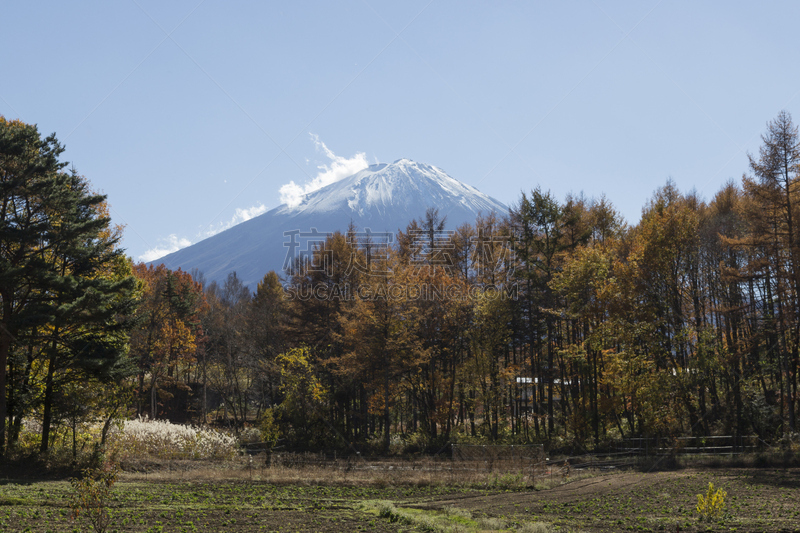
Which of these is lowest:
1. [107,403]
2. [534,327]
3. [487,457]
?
[487,457]

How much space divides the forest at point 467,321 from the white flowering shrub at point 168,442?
148cm

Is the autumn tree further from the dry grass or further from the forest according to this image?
the dry grass

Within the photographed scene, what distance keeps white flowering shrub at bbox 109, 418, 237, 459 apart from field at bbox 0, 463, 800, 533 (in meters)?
2.80

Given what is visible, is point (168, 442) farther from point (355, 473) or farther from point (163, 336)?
point (163, 336)

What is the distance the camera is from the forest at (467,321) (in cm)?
2355

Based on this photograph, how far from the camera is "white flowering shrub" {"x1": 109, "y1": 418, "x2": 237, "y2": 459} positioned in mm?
28141

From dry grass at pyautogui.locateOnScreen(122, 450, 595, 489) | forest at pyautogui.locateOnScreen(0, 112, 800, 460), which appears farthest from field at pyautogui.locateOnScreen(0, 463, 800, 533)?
forest at pyautogui.locateOnScreen(0, 112, 800, 460)

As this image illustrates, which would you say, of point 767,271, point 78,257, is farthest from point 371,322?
point 767,271

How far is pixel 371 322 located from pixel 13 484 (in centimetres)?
1951

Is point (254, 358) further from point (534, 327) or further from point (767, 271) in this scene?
point (767, 271)

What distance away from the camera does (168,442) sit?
96.2 feet

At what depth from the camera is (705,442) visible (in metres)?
29.0

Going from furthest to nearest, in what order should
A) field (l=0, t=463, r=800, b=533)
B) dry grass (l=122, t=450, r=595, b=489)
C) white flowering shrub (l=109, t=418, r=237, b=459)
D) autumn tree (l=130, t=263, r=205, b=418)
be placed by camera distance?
autumn tree (l=130, t=263, r=205, b=418)
white flowering shrub (l=109, t=418, r=237, b=459)
dry grass (l=122, t=450, r=595, b=489)
field (l=0, t=463, r=800, b=533)

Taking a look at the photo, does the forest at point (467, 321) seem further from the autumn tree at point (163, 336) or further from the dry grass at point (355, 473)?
the dry grass at point (355, 473)
